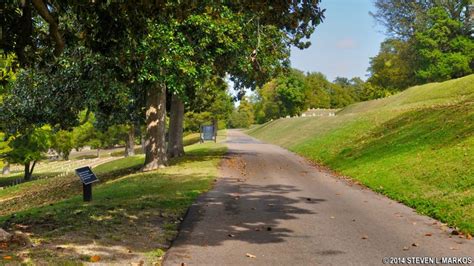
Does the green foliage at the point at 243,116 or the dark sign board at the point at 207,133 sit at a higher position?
the green foliage at the point at 243,116

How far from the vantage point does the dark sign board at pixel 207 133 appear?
47000 mm

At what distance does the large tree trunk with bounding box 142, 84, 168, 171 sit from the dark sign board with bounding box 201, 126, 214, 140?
24.6 meters

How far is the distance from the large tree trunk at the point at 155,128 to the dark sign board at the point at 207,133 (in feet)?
80.6

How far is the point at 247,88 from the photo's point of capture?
101 feet

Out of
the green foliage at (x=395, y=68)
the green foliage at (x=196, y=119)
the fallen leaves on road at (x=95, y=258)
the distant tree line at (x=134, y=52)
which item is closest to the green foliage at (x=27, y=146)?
the distant tree line at (x=134, y=52)

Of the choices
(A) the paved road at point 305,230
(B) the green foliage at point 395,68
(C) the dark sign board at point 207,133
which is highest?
(B) the green foliage at point 395,68

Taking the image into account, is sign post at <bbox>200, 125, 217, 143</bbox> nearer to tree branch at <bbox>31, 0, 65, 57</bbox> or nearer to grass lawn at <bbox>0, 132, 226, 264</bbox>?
grass lawn at <bbox>0, 132, 226, 264</bbox>

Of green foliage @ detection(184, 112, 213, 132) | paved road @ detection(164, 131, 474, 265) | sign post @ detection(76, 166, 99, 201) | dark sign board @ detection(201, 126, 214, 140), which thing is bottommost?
paved road @ detection(164, 131, 474, 265)

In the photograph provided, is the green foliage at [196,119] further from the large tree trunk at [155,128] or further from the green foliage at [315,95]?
the large tree trunk at [155,128]

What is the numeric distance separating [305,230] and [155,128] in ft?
46.6

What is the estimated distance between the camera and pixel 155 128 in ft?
71.5

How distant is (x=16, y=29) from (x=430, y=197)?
10.7 meters

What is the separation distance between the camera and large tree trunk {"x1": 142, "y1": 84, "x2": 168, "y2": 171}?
21.8 m

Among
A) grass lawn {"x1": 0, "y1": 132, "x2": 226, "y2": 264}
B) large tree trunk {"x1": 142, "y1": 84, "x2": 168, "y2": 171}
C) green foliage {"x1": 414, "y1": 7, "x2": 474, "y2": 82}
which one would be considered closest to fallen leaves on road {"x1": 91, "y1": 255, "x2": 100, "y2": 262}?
grass lawn {"x1": 0, "y1": 132, "x2": 226, "y2": 264}
